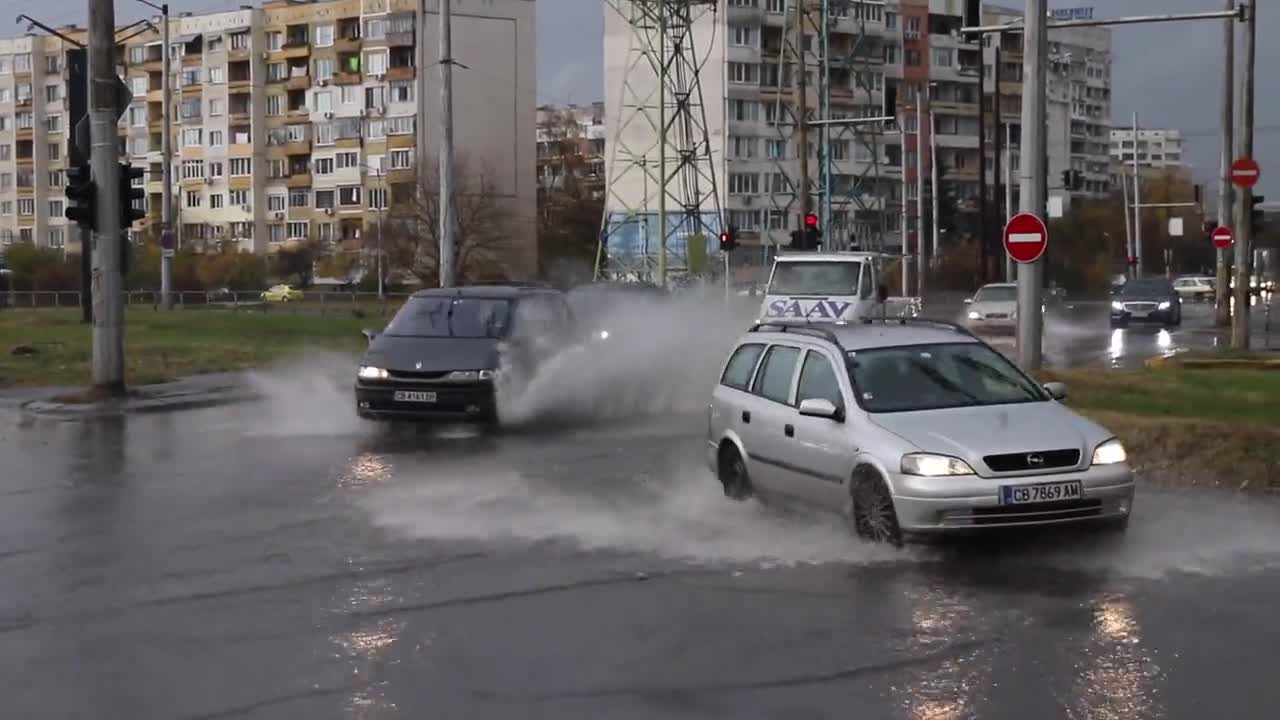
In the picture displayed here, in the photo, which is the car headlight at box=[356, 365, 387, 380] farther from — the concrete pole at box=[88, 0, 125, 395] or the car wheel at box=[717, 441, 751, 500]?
the car wheel at box=[717, 441, 751, 500]

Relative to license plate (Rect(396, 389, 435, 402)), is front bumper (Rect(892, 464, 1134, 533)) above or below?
below

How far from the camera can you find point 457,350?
19.0m

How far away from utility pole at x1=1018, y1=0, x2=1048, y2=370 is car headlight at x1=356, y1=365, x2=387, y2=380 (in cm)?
788

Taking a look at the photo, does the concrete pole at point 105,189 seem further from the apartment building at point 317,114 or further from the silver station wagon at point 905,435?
the apartment building at point 317,114

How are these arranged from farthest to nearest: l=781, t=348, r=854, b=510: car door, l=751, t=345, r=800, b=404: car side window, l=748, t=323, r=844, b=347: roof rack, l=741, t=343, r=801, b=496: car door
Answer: l=751, t=345, r=800, b=404: car side window → l=748, t=323, r=844, b=347: roof rack → l=741, t=343, r=801, b=496: car door → l=781, t=348, r=854, b=510: car door

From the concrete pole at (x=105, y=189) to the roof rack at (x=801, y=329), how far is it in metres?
13.1

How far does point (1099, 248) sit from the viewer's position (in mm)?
107688

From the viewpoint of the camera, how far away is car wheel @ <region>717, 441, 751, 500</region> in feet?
41.6

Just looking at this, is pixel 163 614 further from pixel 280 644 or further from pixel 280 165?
pixel 280 165

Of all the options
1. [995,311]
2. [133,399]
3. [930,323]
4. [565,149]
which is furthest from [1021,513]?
[565,149]

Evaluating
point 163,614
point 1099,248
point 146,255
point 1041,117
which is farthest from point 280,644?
point 1099,248

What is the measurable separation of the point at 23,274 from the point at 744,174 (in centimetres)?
4181

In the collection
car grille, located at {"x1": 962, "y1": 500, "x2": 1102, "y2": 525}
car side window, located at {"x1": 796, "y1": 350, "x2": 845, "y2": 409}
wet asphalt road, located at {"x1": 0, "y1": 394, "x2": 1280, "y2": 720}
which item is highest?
car side window, located at {"x1": 796, "y1": 350, "x2": 845, "y2": 409}

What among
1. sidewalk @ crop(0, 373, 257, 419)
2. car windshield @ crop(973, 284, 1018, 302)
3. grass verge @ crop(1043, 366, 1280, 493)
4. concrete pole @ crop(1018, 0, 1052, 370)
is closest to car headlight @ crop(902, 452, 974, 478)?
grass verge @ crop(1043, 366, 1280, 493)
